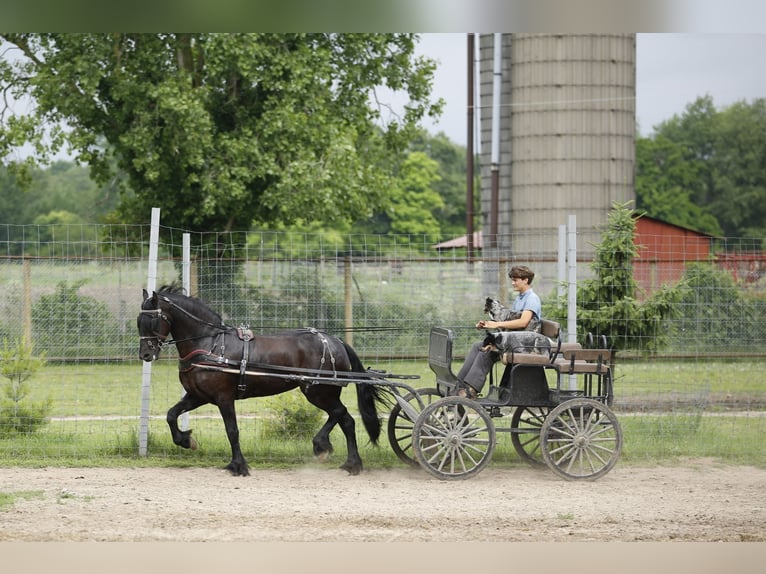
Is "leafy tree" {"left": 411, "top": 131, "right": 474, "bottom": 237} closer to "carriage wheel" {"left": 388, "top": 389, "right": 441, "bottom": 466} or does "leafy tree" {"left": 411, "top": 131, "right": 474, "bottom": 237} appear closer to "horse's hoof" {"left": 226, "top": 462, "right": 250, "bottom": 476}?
"carriage wheel" {"left": 388, "top": 389, "right": 441, "bottom": 466}

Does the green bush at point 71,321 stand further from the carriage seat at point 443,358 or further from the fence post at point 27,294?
the carriage seat at point 443,358

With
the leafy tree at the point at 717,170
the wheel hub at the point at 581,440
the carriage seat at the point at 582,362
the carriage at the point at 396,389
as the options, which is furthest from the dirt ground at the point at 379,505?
the leafy tree at the point at 717,170

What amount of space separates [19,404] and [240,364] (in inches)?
119

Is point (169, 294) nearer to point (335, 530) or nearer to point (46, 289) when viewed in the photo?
point (335, 530)

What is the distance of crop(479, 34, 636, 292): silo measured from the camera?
24.5 metres

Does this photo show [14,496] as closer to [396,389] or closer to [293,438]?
[293,438]

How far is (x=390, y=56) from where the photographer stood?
23.5 metres

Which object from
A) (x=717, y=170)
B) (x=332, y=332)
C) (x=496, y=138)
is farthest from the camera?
(x=717, y=170)

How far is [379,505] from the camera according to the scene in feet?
28.7

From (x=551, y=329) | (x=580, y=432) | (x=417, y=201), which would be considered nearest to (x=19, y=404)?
(x=551, y=329)

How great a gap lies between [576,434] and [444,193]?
178 ft

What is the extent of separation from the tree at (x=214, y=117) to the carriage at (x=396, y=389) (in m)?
10.5

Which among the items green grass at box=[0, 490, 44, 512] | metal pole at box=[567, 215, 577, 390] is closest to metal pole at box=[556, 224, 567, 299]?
metal pole at box=[567, 215, 577, 390]

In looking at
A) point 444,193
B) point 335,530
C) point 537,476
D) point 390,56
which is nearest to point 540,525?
point 335,530
